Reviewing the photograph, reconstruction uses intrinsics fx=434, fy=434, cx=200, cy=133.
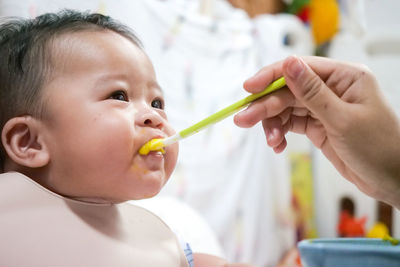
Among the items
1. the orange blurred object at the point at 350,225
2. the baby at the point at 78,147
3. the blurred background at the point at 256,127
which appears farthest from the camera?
the orange blurred object at the point at 350,225

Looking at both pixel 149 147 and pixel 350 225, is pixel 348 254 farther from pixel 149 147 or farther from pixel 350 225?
pixel 350 225

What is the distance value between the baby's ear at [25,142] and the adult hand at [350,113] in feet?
1.06

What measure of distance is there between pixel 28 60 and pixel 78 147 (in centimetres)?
16

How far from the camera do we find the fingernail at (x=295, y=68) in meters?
0.66

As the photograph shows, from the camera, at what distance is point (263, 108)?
2.42 feet

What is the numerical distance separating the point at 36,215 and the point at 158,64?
85 cm

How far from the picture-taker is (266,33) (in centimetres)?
187

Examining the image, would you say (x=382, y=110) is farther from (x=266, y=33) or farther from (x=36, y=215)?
(x=266, y=33)

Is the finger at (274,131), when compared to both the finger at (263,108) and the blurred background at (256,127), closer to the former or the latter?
the finger at (263,108)

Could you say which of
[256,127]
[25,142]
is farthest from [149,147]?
[256,127]

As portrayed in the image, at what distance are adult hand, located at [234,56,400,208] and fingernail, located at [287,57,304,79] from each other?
13 millimetres

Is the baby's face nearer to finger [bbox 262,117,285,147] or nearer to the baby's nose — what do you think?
the baby's nose

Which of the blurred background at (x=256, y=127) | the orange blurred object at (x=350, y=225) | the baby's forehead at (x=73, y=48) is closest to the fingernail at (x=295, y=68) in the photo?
the baby's forehead at (x=73, y=48)

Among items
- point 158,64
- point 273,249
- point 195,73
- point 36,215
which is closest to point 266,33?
point 195,73
